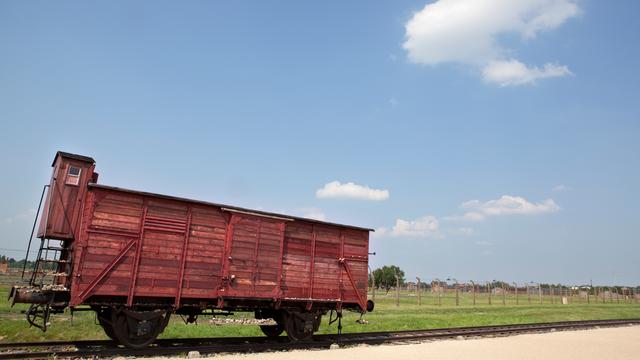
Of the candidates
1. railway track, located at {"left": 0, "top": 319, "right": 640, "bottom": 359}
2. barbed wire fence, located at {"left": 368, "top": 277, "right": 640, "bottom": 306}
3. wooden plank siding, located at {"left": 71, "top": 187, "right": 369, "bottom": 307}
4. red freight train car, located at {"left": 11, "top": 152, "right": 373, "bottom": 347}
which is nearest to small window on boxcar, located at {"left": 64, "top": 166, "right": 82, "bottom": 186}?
red freight train car, located at {"left": 11, "top": 152, "right": 373, "bottom": 347}

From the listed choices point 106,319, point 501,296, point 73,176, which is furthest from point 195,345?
point 501,296

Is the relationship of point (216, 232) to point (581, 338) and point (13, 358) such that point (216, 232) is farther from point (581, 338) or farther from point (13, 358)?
point (581, 338)

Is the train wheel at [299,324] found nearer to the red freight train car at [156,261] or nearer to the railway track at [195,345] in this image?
the red freight train car at [156,261]

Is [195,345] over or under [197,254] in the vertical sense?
under

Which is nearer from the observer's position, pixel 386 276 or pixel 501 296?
pixel 501 296

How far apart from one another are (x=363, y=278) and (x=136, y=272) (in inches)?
330

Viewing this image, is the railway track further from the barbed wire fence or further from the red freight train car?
the barbed wire fence

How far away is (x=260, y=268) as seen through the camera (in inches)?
547

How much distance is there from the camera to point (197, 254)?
12.7 m

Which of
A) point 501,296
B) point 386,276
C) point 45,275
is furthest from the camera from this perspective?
point 386,276

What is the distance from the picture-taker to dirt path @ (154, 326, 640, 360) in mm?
12125

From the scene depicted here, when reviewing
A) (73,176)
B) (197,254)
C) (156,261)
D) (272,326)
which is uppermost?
(73,176)

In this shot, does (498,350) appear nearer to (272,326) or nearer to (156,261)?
(272,326)

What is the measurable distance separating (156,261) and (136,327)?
1.75 meters
